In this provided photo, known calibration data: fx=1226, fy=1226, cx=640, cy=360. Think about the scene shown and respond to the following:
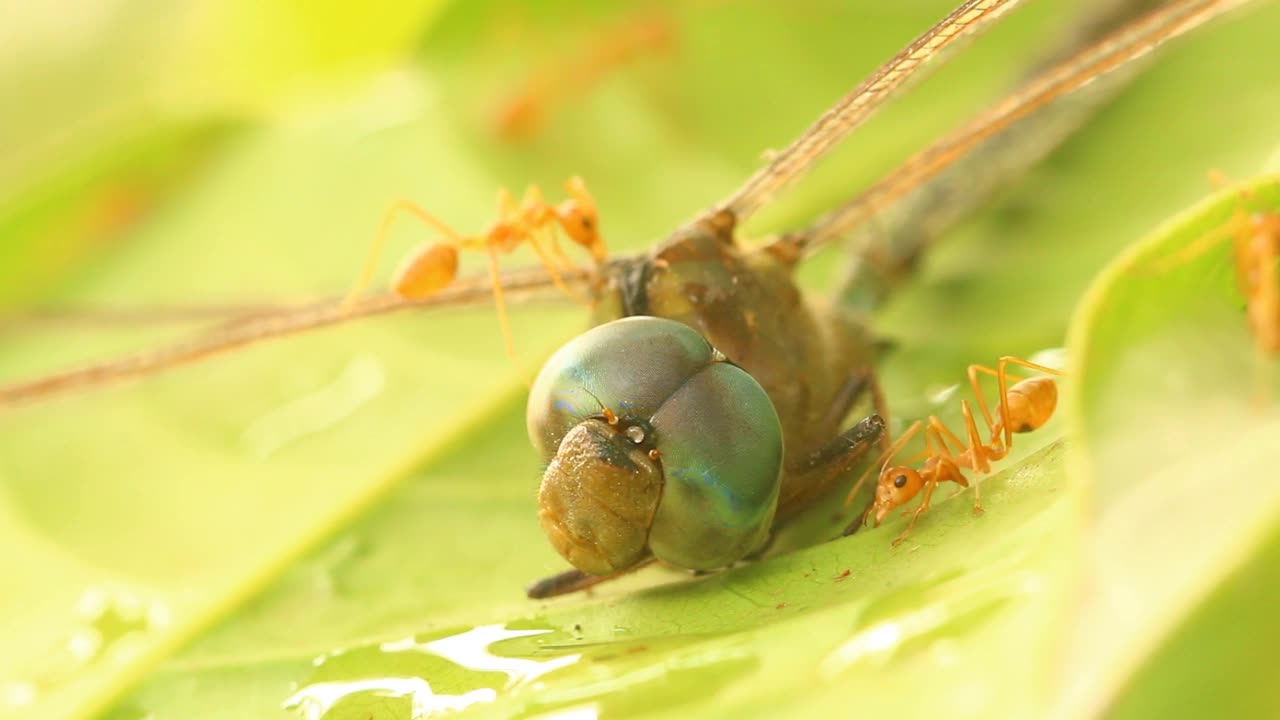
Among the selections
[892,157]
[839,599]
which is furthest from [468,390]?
[839,599]

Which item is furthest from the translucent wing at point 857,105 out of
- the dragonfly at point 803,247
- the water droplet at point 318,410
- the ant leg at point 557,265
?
the water droplet at point 318,410

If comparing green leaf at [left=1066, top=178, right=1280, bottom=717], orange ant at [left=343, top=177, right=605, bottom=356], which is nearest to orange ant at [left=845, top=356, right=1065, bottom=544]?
green leaf at [left=1066, top=178, right=1280, bottom=717]

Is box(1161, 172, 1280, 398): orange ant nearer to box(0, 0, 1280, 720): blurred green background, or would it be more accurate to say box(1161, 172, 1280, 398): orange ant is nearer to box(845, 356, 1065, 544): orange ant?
box(0, 0, 1280, 720): blurred green background

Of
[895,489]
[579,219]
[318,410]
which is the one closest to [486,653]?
[895,489]

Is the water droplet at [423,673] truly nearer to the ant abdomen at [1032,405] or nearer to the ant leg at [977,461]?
the ant leg at [977,461]

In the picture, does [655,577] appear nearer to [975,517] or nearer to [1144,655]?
[975,517]

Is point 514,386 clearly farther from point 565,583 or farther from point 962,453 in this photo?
point 962,453
